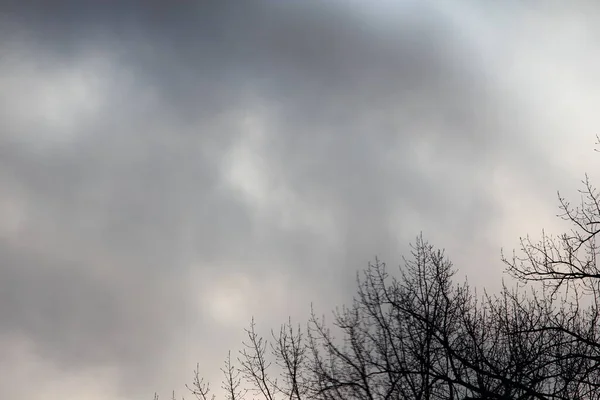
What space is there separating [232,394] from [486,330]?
1013 centimetres

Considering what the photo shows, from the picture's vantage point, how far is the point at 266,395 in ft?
70.4

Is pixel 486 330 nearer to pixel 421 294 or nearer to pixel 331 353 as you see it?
pixel 421 294

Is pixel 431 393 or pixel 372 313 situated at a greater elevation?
pixel 372 313

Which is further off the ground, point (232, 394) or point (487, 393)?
point (232, 394)

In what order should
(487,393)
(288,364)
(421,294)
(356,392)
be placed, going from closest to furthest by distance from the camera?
(487,393)
(356,392)
(421,294)
(288,364)

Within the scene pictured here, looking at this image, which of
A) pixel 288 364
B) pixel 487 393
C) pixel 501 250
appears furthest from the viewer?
pixel 288 364

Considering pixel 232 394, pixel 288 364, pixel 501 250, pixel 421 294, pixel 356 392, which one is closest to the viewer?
pixel 501 250

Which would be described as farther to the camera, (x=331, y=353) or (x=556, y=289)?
(x=331, y=353)

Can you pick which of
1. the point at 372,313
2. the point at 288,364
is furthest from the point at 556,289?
the point at 288,364

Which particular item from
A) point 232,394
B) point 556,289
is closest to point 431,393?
point 556,289

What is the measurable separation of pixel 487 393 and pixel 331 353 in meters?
7.19

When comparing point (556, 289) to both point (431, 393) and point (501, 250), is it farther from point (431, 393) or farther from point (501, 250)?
point (431, 393)

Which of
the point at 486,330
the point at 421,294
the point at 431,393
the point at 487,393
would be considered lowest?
the point at 487,393

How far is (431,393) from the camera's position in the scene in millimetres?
16141
